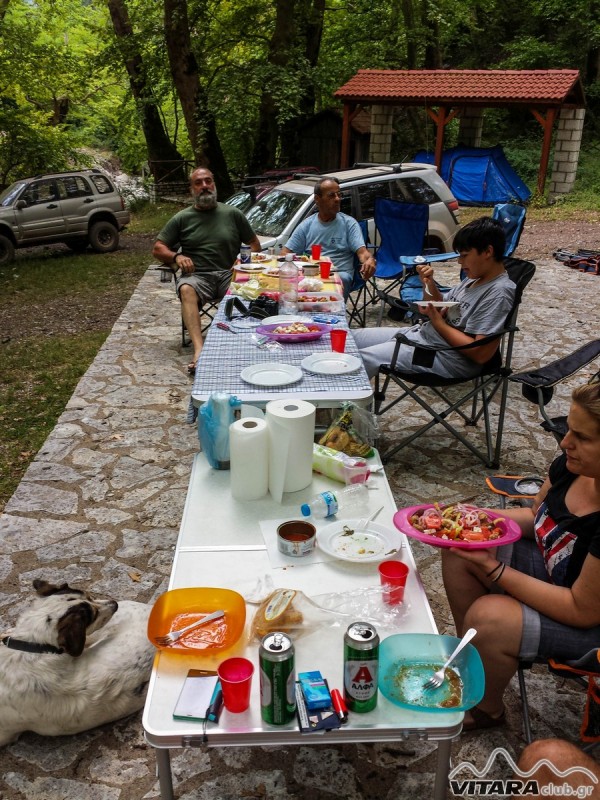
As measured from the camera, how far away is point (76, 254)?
12523mm

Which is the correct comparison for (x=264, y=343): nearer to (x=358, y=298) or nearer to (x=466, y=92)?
(x=358, y=298)

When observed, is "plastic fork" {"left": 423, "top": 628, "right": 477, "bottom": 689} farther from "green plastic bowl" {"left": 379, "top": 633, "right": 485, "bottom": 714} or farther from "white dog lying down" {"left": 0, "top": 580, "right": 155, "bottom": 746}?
"white dog lying down" {"left": 0, "top": 580, "right": 155, "bottom": 746}

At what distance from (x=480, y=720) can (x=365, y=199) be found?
6.74 m

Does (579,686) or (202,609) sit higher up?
(202,609)

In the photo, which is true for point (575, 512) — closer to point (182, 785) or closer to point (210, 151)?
point (182, 785)

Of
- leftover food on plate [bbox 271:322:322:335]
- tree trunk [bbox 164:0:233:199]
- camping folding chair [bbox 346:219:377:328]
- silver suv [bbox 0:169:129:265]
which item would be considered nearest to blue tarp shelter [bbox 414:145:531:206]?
tree trunk [bbox 164:0:233:199]

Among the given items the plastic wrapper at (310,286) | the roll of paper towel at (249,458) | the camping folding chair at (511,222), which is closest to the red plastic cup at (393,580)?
the roll of paper towel at (249,458)

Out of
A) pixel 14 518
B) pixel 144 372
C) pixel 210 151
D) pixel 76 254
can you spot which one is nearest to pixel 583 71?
pixel 210 151

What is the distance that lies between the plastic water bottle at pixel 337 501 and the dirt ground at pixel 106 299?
5933 mm

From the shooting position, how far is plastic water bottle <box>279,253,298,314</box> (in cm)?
429

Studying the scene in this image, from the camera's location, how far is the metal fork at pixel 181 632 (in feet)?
5.85

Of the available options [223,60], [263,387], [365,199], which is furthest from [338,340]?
[223,60]

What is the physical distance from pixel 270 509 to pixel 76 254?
11.4 m

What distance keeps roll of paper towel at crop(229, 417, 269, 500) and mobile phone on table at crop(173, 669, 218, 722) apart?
0.80 meters
